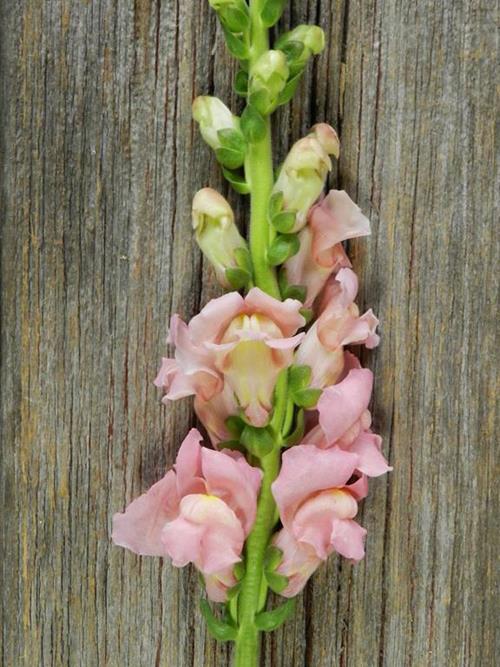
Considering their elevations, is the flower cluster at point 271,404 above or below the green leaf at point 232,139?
below

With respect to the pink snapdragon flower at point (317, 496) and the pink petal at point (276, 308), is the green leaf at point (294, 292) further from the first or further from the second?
the pink snapdragon flower at point (317, 496)

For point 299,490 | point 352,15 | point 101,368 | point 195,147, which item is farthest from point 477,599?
point 352,15

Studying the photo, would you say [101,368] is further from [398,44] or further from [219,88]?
[398,44]

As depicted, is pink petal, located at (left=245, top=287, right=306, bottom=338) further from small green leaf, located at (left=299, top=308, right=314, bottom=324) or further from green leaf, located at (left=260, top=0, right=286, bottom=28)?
green leaf, located at (left=260, top=0, right=286, bottom=28)

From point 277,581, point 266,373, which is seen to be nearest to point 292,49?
point 266,373

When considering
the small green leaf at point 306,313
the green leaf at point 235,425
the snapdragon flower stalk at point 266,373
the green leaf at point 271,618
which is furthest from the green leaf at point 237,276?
the green leaf at point 271,618

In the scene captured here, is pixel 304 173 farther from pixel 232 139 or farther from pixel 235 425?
pixel 235 425
